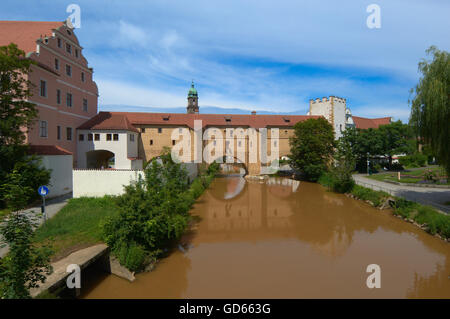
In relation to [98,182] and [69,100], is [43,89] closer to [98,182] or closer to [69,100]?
[69,100]

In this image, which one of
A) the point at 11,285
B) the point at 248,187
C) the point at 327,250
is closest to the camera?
the point at 11,285

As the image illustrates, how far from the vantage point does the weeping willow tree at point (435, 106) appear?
1349 centimetres

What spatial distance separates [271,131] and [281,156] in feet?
13.6

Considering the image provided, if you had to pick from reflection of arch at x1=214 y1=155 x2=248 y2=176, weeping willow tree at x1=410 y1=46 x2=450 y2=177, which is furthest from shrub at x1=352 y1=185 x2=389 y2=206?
reflection of arch at x1=214 y1=155 x2=248 y2=176

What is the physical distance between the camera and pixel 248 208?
19781 millimetres

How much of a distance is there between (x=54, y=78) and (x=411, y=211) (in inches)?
1049

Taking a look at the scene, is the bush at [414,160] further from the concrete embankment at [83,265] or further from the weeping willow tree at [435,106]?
the concrete embankment at [83,265]

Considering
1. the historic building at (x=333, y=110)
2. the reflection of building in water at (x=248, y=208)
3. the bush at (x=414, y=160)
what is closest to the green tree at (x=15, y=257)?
the reflection of building in water at (x=248, y=208)

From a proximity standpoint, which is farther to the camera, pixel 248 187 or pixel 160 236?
pixel 248 187

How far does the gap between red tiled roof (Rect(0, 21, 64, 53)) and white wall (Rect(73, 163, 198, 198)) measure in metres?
10.5

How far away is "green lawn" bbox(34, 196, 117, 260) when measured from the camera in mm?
9281
